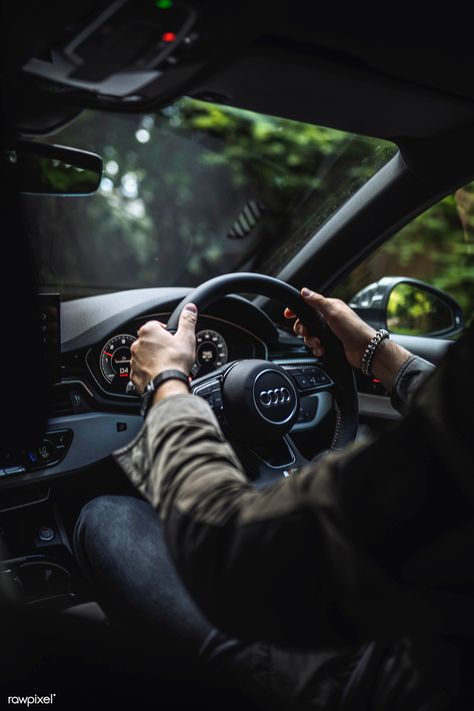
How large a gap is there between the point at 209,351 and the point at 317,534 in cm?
137

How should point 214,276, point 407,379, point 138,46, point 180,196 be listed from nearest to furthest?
1. point 138,46
2. point 407,379
3. point 214,276
4. point 180,196

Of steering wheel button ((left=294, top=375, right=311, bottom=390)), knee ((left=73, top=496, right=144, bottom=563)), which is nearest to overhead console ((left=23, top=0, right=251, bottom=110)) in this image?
knee ((left=73, top=496, right=144, bottom=563))

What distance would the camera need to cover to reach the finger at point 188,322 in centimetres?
150

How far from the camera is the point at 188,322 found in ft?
5.04

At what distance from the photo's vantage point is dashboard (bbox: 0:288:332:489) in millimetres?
2018

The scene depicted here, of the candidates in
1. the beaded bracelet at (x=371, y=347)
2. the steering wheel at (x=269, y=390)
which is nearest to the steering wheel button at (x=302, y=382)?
the steering wheel at (x=269, y=390)

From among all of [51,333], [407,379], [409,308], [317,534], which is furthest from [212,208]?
[317,534]

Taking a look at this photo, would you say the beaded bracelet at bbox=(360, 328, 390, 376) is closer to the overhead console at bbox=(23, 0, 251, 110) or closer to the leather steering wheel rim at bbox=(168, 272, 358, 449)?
the leather steering wheel rim at bbox=(168, 272, 358, 449)

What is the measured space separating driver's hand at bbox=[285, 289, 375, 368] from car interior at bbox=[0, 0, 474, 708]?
0.19 ft

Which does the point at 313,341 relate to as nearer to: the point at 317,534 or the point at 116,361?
the point at 116,361

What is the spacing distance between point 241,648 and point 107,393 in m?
1.08

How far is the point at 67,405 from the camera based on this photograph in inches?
82.0

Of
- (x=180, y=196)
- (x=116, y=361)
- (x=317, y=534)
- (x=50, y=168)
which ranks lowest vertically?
(x=180, y=196)

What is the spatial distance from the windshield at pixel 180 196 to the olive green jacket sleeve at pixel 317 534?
2.36 metres
